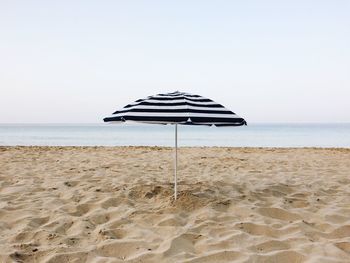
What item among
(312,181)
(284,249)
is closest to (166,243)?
(284,249)

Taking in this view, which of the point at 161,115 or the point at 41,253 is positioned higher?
the point at 161,115

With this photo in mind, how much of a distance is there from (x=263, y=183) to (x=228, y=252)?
3315mm

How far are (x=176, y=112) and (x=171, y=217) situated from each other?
1.27 m

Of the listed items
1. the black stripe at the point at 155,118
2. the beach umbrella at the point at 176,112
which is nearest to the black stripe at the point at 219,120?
the beach umbrella at the point at 176,112

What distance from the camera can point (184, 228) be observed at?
391cm

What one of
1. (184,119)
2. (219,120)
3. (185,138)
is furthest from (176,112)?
(185,138)

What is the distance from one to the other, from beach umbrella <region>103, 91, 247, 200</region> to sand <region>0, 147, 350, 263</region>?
1.18 metres

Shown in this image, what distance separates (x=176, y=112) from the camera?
4160 mm

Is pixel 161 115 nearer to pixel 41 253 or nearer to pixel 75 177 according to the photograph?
pixel 41 253

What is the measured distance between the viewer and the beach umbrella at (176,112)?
407 centimetres

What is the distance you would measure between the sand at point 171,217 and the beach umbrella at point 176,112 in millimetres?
1184

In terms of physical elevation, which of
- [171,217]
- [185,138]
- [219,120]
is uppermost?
[219,120]

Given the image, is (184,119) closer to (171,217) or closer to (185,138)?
(171,217)

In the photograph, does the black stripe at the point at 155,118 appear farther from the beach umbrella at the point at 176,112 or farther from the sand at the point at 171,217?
the sand at the point at 171,217
